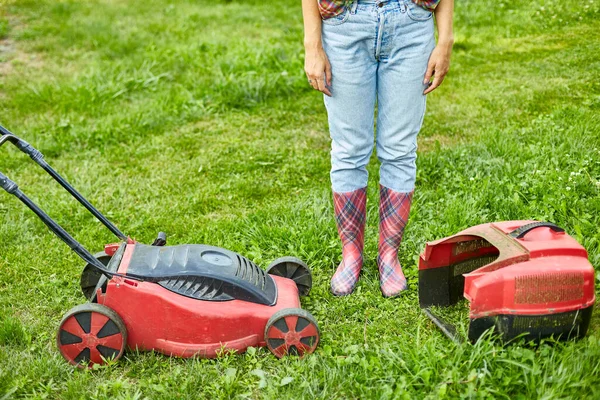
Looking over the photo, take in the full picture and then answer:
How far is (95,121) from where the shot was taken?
16.0ft

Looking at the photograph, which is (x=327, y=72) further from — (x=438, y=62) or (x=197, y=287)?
(x=197, y=287)

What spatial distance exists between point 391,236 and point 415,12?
3.10 feet

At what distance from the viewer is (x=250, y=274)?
2.58m

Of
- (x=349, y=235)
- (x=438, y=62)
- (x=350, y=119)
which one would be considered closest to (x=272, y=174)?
(x=349, y=235)

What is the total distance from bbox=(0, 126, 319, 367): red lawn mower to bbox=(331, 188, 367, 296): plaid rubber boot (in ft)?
1.41

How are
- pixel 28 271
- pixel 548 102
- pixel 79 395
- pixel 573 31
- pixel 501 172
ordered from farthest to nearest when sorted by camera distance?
pixel 573 31 < pixel 548 102 < pixel 501 172 < pixel 28 271 < pixel 79 395

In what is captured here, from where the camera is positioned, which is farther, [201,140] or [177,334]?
[201,140]

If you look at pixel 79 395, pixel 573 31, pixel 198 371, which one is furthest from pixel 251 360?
pixel 573 31

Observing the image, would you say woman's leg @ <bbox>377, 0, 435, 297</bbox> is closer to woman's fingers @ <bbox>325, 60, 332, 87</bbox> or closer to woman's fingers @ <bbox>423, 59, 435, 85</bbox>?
woman's fingers @ <bbox>423, 59, 435, 85</bbox>

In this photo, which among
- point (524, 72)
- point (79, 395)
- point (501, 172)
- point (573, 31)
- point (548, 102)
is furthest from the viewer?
point (573, 31)

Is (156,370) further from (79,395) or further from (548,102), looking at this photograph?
(548,102)

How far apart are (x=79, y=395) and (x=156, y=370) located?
11.0 inches

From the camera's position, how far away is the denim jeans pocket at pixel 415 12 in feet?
8.06

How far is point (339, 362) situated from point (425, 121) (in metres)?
2.53
